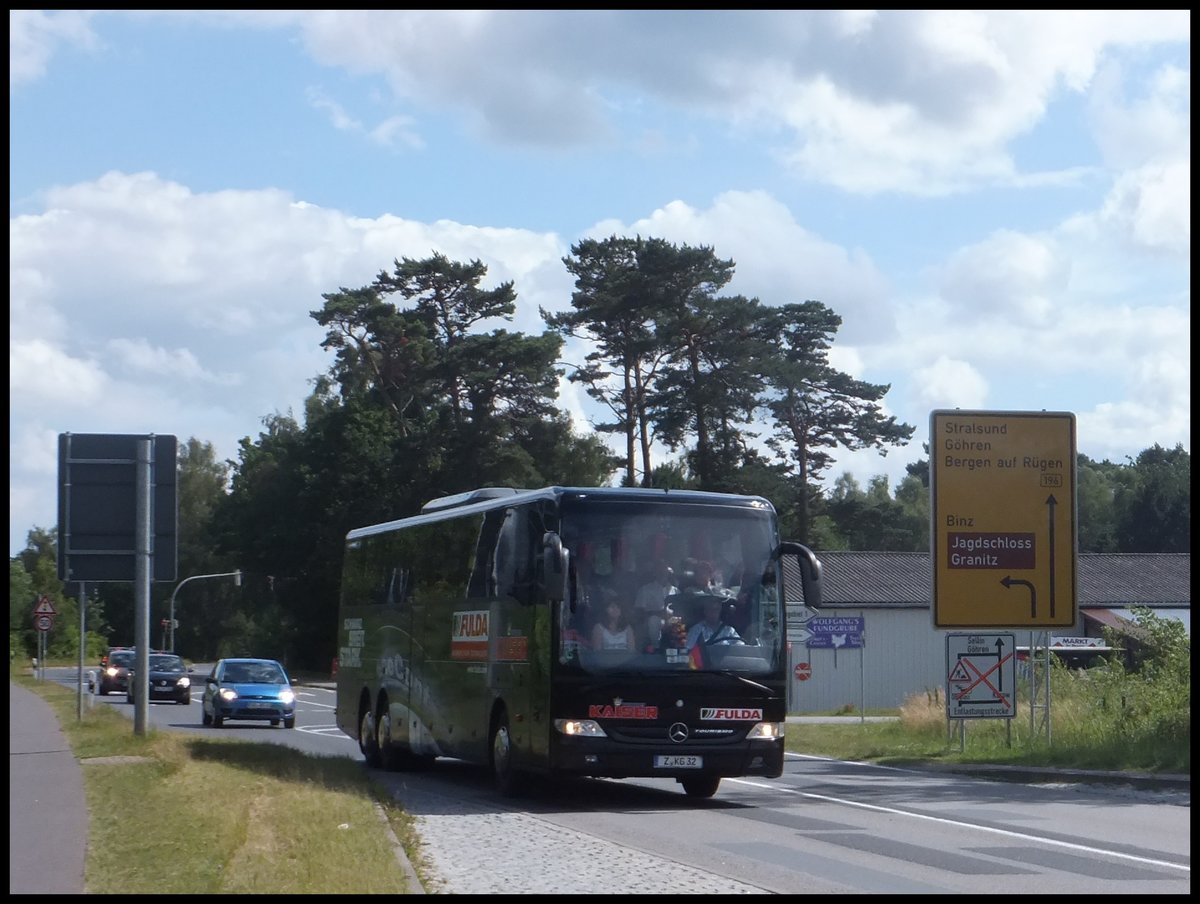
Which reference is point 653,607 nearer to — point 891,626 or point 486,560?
point 486,560

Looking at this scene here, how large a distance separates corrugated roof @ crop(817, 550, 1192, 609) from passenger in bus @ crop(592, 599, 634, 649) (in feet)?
129

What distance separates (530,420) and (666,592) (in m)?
50.1

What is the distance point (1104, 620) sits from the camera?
57.7 m

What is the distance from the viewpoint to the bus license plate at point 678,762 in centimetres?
1581

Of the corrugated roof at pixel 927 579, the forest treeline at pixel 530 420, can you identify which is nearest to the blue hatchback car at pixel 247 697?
the forest treeline at pixel 530 420

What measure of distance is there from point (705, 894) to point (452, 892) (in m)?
1.56

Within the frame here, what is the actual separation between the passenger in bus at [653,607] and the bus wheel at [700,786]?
227 cm

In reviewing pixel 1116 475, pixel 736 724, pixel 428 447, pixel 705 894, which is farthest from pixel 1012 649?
pixel 1116 475

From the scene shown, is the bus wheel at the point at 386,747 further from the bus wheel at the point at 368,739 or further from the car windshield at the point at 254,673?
the car windshield at the point at 254,673

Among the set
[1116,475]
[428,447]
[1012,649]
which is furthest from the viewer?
[1116,475]

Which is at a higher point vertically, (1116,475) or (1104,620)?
(1116,475)

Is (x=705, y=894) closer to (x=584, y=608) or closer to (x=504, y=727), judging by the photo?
→ (x=584, y=608)

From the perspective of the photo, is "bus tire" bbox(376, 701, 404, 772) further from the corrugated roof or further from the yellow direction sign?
the corrugated roof

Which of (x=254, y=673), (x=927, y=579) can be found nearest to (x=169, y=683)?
(x=254, y=673)
